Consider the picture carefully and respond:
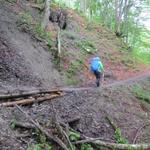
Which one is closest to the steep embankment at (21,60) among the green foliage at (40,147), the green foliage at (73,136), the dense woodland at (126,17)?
the green foliage at (73,136)

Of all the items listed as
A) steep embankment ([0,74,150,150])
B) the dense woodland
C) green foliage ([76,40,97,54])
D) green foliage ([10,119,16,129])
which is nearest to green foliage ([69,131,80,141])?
steep embankment ([0,74,150,150])

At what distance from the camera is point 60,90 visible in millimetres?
14680

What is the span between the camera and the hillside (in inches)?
389

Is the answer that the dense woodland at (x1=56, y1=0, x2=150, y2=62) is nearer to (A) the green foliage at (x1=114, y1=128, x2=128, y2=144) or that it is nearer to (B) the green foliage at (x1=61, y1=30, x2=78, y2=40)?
(B) the green foliage at (x1=61, y1=30, x2=78, y2=40)

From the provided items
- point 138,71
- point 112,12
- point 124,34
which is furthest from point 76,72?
point 112,12

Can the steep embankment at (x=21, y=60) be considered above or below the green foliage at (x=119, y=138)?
above

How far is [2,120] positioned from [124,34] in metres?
30.0

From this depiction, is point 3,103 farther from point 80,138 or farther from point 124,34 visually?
point 124,34

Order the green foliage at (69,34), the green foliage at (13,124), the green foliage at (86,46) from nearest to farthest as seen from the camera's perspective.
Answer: the green foliage at (13,124), the green foliage at (86,46), the green foliage at (69,34)

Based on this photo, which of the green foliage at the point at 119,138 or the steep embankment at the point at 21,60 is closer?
the green foliage at the point at 119,138

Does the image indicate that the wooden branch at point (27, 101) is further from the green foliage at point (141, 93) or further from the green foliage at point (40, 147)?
the green foliage at point (141, 93)

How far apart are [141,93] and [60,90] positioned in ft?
19.8

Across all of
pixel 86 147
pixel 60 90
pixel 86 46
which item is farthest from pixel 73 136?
pixel 86 46

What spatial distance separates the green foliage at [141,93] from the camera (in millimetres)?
18508
